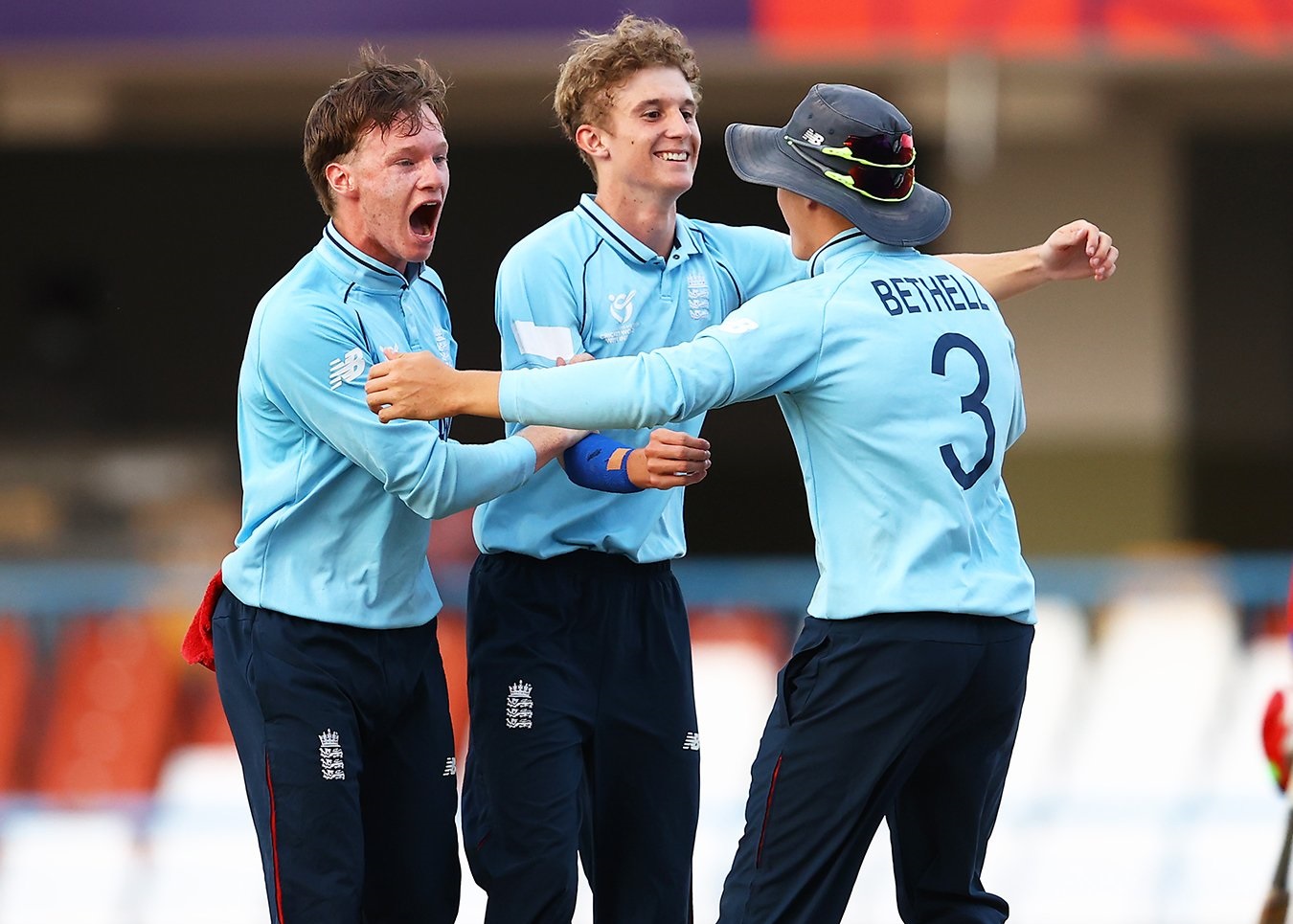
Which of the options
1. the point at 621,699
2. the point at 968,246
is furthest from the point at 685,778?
the point at 968,246

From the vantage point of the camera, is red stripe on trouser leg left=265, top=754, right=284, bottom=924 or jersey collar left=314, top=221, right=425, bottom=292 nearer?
red stripe on trouser leg left=265, top=754, right=284, bottom=924

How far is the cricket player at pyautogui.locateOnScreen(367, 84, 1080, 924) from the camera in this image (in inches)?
130

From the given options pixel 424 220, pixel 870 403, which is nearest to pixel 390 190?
pixel 424 220

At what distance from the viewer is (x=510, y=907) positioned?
12.2 feet

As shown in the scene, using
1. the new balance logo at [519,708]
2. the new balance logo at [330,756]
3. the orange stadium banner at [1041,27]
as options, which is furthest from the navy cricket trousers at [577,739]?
the orange stadium banner at [1041,27]

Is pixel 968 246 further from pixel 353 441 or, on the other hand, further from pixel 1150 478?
pixel 353 441

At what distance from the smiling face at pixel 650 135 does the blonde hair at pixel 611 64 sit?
0.07 ft

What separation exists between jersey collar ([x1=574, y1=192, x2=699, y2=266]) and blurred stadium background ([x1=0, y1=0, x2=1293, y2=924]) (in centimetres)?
300

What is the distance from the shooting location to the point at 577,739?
149 inches

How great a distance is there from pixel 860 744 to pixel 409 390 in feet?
3.34

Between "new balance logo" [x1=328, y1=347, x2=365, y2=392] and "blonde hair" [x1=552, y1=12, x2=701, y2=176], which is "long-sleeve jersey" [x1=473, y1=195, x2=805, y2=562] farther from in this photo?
"new balance logo" [x1=328, y1=347, x2=365, y2=392]

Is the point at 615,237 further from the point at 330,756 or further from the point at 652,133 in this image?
the point at 330,756

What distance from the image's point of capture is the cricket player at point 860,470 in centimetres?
331

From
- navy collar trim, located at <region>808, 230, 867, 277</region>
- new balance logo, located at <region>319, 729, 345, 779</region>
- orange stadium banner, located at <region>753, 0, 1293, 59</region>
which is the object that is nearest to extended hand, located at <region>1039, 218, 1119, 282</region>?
navy collar trim, located at <region>808, 230, 867, 277</region>
